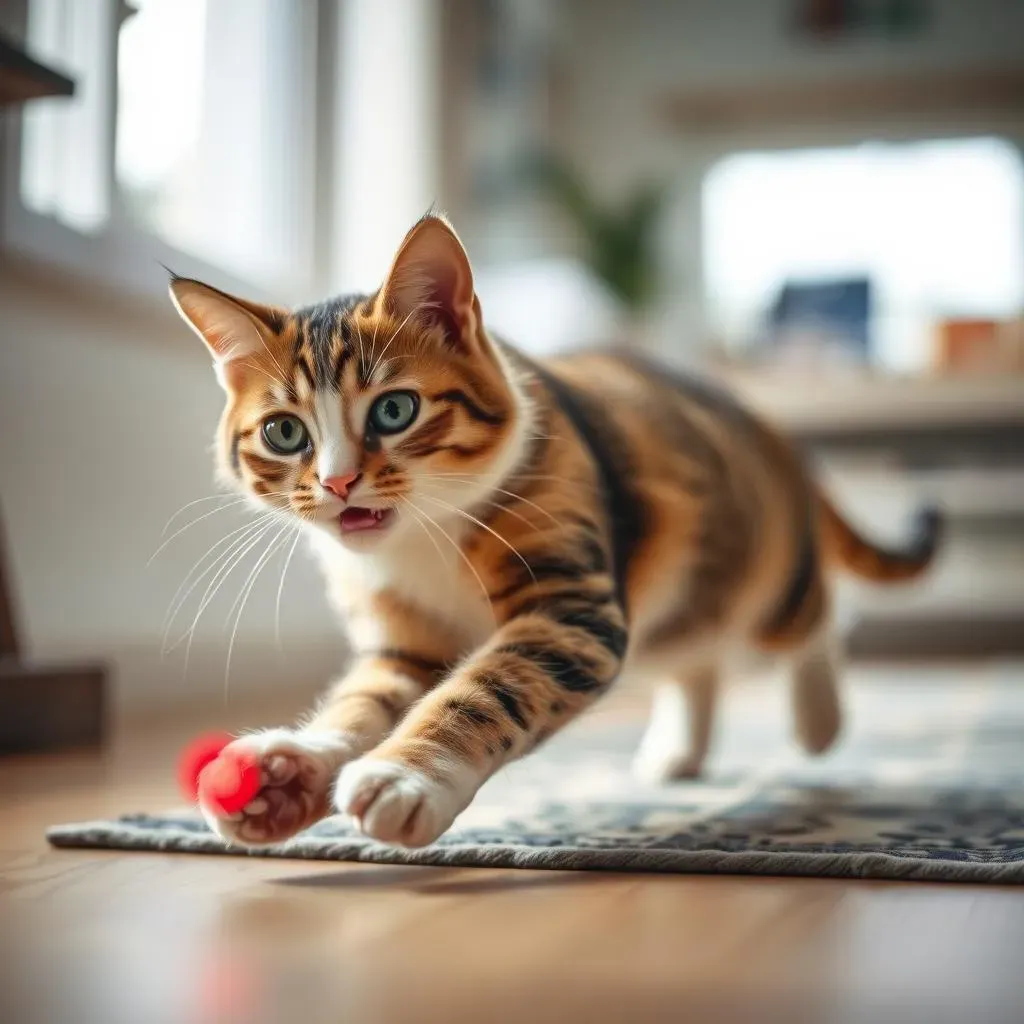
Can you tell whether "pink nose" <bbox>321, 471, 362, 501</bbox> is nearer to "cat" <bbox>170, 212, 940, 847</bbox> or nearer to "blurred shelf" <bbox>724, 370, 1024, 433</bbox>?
"cat" <bbox>170, 212, 940, 847</bbox>

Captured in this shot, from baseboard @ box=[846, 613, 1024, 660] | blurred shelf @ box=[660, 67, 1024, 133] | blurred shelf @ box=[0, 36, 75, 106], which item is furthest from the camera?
blurred shelf @ box=[660, 67, 1024, 133]

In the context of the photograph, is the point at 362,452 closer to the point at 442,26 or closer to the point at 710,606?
the point at 710,606

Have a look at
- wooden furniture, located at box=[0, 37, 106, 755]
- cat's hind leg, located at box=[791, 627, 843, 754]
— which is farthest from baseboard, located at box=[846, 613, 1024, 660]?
wooden furniture, located at box=[0, 37, 106, 755]

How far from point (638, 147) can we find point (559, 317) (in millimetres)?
847

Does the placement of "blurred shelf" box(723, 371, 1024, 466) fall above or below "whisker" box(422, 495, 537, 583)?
above

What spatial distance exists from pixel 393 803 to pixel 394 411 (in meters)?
0.35

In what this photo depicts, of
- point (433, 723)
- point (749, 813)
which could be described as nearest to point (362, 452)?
point (433, 723)

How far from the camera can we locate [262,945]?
0.83 meters

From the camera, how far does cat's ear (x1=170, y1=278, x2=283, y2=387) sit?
1144mm

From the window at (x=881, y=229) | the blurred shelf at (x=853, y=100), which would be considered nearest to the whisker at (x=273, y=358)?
the window at (x=881, y=229)

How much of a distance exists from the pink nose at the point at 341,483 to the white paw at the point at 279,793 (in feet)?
0.66

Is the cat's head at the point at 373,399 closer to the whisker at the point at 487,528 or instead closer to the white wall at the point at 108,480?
the whisker at the point at 487,528

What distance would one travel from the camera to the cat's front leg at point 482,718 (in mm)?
922

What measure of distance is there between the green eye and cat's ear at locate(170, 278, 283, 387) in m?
0.13
